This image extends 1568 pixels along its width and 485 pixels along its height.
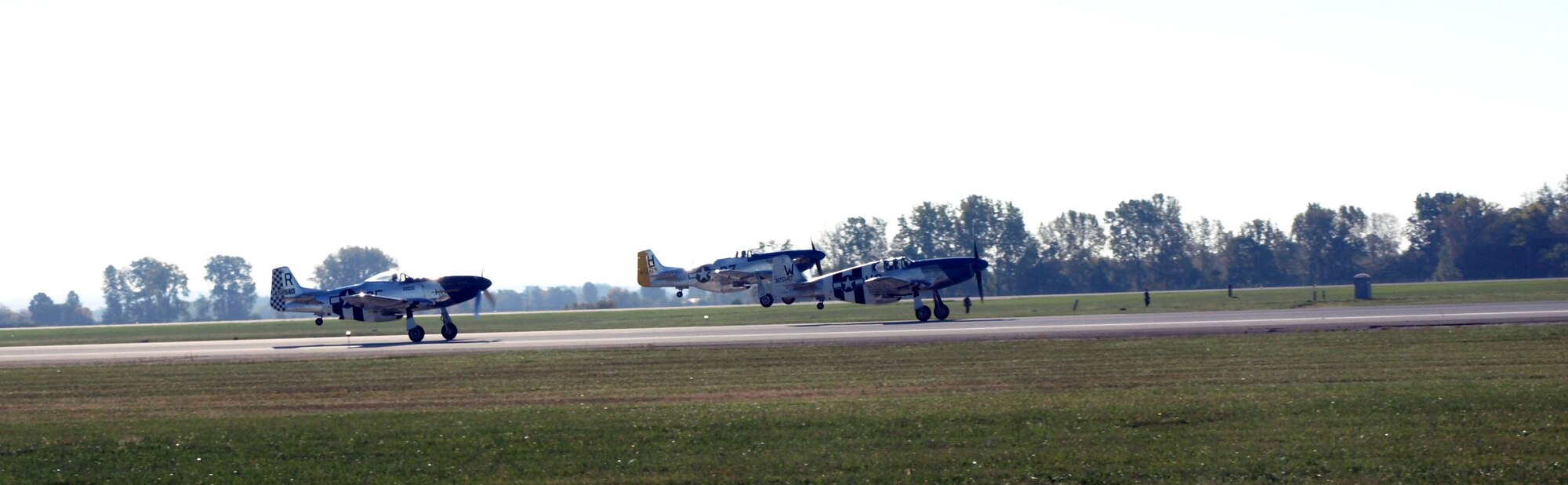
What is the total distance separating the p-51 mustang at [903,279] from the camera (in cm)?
5088

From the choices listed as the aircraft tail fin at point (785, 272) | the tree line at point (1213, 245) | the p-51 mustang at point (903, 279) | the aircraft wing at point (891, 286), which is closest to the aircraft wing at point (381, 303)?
the p-51 mustang at point (903, 279)

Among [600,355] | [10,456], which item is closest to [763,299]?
[600,355]

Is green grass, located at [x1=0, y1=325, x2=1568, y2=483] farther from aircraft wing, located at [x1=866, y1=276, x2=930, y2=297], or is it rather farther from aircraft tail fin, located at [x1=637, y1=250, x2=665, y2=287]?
aircraft tail fin, located at [x1=637, y1=250, x2=665, y2=287]

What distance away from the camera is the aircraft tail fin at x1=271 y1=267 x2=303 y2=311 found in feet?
152

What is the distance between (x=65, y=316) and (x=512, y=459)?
542ft

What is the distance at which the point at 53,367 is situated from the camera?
34.2m

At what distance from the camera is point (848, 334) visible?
38.7m

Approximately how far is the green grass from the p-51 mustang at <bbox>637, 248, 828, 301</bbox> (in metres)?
30.2

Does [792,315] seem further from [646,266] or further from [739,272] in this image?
[646,266]

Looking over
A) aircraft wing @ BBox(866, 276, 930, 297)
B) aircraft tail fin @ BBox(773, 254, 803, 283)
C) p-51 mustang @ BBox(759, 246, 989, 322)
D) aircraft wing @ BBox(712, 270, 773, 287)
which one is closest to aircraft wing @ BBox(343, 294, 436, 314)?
p-51 mustang @ BBox(759, 246, 989, 322)

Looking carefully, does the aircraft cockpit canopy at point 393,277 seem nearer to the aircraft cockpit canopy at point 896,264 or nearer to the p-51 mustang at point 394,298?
the p-51 mustang at point 394,298

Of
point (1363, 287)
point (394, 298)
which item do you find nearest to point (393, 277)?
point (394, 298)

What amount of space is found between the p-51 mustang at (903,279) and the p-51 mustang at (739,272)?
4980 millimetres

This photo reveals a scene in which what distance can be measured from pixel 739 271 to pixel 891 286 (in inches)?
557
